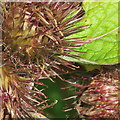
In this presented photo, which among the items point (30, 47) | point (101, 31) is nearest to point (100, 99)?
point (101, 31)

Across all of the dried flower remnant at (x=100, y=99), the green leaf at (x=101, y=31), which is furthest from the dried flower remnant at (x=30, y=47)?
the dried flower remnant at (x=100, y=99)

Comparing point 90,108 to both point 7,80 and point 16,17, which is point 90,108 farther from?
point 16,17

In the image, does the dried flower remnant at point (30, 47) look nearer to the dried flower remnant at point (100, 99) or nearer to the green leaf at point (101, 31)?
the green leaf at point (101, 31)

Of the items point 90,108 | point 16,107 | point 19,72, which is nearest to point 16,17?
point 19,72

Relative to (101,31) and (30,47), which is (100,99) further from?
(30,47)

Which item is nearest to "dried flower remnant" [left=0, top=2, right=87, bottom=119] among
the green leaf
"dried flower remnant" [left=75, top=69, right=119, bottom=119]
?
the green leaf

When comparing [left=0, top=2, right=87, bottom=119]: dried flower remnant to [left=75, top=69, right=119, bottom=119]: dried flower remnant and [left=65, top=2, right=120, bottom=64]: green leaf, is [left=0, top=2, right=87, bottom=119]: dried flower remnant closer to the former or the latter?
[left=65, top=2, right=120, bottom=64]: green leaf
